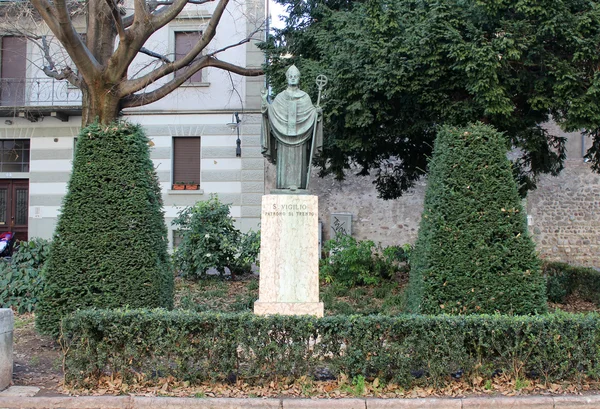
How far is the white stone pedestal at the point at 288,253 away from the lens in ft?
22.0

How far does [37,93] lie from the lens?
16141 millimetres

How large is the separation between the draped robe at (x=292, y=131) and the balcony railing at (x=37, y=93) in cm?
1107

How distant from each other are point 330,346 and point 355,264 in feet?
18.9

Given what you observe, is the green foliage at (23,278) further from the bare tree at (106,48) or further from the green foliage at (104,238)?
the bare tree at (106,48)

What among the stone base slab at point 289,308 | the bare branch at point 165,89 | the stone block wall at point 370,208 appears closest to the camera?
the stone base slab at point 289,308

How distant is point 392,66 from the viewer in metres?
8.83

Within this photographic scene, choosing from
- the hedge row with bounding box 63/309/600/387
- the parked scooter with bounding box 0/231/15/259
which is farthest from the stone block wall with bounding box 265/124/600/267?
the hedge row with bounding box 63/309/600/387

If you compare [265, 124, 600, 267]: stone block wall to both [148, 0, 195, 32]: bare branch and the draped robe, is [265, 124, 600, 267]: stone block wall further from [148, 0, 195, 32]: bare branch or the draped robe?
the draped robe

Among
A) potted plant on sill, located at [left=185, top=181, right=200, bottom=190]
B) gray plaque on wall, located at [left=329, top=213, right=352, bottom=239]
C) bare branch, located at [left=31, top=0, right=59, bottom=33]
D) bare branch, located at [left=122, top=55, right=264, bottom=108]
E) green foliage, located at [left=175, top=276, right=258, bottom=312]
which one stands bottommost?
green foliage, located at [left=175, top=276, right=258, bottom=312]

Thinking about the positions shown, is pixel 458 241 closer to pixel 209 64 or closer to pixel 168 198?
pixel 209 64

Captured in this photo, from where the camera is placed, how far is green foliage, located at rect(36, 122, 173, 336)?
648 centimetres

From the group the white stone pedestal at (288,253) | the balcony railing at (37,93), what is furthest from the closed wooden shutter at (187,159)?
the white stone pedestal at (288,253)

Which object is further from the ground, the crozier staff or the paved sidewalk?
the crozier staff

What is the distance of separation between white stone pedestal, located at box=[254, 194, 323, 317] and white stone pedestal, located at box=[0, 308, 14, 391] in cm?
280
